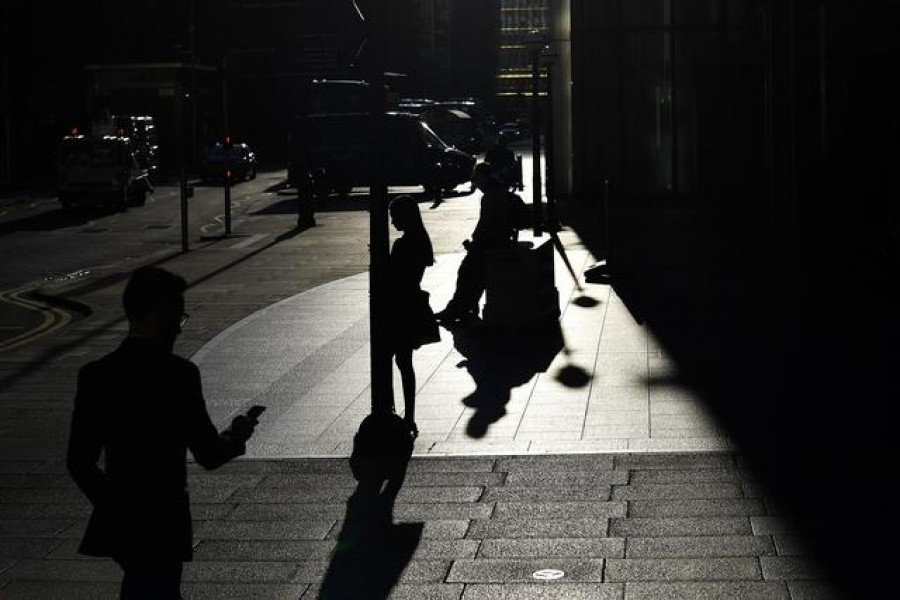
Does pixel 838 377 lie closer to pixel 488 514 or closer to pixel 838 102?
pixel 488 514

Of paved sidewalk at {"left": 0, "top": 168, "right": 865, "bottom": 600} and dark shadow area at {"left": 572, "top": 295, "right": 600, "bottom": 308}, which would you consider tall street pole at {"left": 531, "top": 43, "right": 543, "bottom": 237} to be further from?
paved sidewalk at {"left": 0, "top": 168, "right": 865, "bottom": 600}

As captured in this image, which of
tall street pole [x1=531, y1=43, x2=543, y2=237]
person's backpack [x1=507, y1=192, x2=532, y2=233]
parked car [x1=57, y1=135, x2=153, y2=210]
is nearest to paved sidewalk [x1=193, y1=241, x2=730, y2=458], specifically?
person's backpack [x1=507, y1=192, x2=532, y2=233]

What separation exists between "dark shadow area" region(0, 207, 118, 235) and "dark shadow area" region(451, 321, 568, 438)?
2333cm

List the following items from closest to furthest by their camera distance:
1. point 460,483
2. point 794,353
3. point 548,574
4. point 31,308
Result: point 548,574
point 460,483
point 794,353
point 31,308

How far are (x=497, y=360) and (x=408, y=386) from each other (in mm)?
3962

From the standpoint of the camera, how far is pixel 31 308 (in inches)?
917

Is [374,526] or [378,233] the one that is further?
[378,233]

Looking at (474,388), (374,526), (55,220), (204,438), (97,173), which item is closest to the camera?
(204,438)

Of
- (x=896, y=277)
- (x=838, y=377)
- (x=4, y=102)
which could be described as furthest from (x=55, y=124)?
(x=838, y=377)

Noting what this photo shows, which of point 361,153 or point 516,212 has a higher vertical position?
point 361,153

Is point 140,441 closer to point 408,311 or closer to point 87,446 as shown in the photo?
point 87,446

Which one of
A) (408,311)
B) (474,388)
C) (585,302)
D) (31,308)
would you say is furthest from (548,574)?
(31,308)

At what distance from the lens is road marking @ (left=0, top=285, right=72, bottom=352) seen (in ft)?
62.4

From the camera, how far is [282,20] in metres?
89.9
